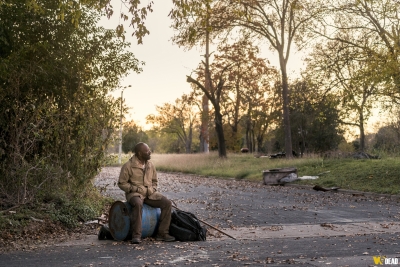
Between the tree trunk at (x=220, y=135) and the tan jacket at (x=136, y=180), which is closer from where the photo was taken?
the tan jacket at (x=136, y=180)

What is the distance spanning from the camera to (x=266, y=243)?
10164 millimetres

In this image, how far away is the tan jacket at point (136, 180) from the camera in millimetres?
10453

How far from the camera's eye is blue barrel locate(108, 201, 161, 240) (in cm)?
1031

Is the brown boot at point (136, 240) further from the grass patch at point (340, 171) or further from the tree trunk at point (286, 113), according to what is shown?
the tree trunk at point (286, 113)

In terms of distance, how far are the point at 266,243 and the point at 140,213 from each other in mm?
2208

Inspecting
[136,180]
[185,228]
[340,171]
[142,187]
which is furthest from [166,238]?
[340,171]

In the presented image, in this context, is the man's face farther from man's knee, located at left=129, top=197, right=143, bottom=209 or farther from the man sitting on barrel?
man's knee, located at left=129, top=197, right=143, bottom=209

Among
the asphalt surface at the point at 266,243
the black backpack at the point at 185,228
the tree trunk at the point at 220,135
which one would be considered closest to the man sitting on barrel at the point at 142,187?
the black backpack at the point at 185,228

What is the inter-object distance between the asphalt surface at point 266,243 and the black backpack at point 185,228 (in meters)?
0.23

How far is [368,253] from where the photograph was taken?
877cm

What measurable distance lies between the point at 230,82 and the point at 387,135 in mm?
20031

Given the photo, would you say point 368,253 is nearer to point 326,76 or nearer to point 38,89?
→ point 38,89

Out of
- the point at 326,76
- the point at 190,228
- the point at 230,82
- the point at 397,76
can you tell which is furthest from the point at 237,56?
the point at 190,228

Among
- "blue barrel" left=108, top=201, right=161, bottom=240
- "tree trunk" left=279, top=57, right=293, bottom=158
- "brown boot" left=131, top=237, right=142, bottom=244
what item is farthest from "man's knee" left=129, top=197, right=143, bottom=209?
"tree trunk" left=279, top=57, right=293, bottom=158
